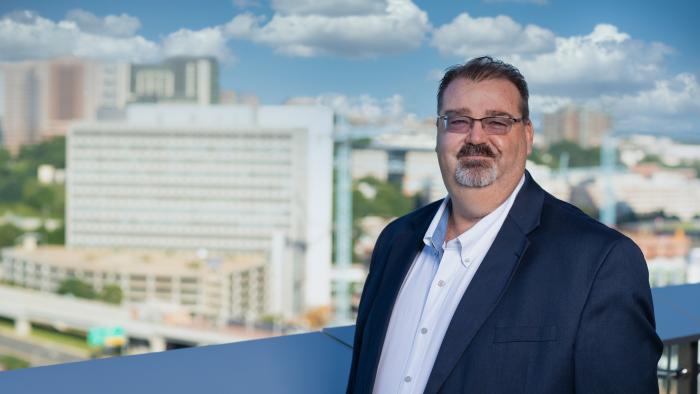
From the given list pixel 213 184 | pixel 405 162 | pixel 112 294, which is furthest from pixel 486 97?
pixel 213 184

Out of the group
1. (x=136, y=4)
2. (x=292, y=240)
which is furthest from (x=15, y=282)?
(x=136, y=4)

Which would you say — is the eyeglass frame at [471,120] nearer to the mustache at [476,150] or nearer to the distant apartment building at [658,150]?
the mustache at [476,150]

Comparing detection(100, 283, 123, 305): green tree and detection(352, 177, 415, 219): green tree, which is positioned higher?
detection(352, 177, 415, 219): green tree

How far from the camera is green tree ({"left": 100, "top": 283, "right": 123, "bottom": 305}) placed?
3347cm

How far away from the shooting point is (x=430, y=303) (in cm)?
64

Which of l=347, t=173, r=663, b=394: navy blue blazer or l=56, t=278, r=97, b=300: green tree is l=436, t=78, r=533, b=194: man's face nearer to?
l=347, t=173, r=663, b=394: navy blue blazer

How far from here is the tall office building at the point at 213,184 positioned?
36.4m

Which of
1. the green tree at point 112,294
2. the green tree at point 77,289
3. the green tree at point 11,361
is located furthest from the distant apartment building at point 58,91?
the green tree at point 11,361

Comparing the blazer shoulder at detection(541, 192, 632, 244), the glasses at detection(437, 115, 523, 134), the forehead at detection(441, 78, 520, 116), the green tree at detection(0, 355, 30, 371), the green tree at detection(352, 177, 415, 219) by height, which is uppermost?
the forehead at detection(441, 78, 520, 116)

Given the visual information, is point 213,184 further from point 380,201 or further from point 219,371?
point 219,371

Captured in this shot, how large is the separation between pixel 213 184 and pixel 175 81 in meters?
5.32

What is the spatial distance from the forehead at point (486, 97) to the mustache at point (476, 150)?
0.09 ft

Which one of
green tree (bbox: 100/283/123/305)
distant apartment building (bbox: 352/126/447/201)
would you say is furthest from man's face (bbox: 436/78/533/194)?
green tree (bbox: 100/283/123/305)

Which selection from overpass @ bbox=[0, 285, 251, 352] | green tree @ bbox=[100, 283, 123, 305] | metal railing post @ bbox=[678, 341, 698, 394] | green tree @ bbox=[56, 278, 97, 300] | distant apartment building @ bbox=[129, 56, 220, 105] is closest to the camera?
metal railing post @ bbox=[678, 341, 698, 394]
